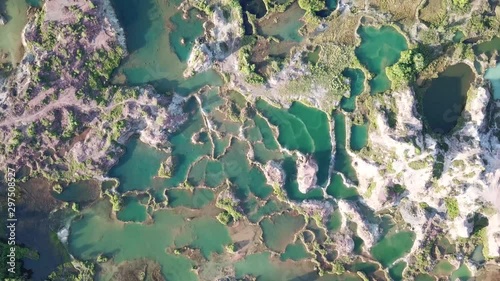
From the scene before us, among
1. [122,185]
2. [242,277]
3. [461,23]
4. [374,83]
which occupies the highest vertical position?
[461,23]

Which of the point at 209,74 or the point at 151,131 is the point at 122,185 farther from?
the point at 209,74

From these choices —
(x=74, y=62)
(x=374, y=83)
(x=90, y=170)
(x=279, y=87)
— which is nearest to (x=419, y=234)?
(x=374, y=83)

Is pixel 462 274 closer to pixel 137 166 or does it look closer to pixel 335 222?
pixel 335 222

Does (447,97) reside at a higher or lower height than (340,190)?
higher

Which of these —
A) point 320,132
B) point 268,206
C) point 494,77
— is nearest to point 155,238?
point 268,206

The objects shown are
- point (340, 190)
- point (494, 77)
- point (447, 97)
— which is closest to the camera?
point (494, 77)

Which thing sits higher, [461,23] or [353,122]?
[461,23]
